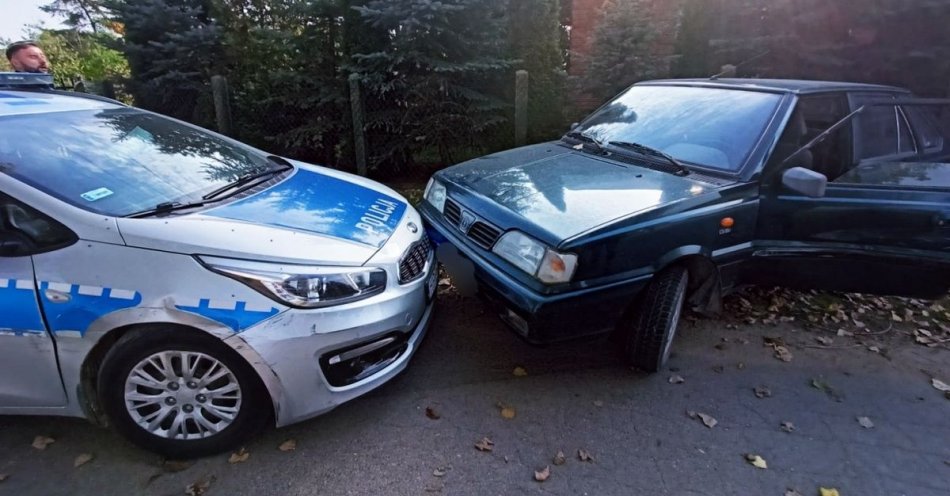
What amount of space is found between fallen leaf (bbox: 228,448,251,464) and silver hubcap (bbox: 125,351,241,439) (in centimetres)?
16

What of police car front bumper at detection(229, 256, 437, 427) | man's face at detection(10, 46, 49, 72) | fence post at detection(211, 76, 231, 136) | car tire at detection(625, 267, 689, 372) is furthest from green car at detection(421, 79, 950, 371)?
man's face at detection(10, 46, 49, 72)

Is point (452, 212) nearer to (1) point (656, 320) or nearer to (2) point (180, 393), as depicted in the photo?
(1) point (656, 320)

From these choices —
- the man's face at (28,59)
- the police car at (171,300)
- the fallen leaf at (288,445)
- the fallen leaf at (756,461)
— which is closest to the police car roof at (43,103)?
the police car at (171,300)

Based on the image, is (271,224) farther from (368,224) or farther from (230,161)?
(230,161)

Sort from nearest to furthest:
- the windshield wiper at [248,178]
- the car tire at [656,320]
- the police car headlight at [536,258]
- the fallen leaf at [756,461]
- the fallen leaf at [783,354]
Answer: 1. the fallen leaf at [756,461]
2. the police car headlight at [536,258]
3. the windshield wiper at [248,178]
4. the car tire at [656,320]
5. the fallen leaf at [783,354]

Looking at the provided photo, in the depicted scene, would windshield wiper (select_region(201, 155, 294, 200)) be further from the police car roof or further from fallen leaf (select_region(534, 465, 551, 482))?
fallen leaf (select_region(534, 465, 551, 482))

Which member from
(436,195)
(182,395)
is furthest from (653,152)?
(182,395)

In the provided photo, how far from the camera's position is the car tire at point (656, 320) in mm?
3021

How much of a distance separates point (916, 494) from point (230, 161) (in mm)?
4100

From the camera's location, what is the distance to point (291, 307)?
2.33 m

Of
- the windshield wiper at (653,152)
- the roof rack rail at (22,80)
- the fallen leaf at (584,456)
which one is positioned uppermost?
the roof rack rail at (22,80)

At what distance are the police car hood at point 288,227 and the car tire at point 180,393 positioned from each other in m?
0.40

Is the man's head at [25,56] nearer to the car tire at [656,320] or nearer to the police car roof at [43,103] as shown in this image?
the police car roof at [43,103]

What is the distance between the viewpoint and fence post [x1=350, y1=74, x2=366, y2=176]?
6.62 metres
